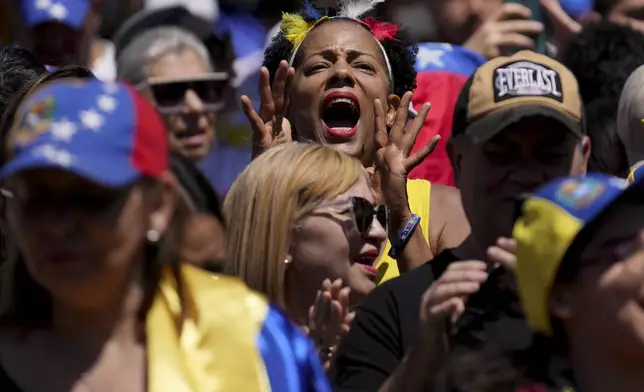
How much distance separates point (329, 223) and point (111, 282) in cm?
139

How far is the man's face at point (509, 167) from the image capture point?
4.31 m

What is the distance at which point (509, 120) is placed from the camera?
4324mm

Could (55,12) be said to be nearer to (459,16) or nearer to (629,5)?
(459,16)

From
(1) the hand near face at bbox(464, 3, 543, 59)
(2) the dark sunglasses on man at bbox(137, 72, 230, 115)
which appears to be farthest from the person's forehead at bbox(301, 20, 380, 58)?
(1) the hand near face at bbox(464, 3, 543, 59)

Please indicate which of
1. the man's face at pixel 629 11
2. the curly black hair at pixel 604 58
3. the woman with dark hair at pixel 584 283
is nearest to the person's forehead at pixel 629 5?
the man's face at pixel 629 11

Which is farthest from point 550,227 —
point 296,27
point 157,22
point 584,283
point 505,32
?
point 157,22

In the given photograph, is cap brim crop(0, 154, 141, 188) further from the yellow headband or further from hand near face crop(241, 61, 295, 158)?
the yellow headband

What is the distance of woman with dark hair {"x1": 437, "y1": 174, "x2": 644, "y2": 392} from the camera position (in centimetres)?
330

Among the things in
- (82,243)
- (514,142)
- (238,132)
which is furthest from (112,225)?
(238,132)

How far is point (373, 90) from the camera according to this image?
5.84 meters

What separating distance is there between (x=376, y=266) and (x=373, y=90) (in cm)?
85

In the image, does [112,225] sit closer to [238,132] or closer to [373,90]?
[373,90]

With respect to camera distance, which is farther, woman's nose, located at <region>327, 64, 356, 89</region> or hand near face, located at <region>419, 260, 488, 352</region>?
woman's nose, located at <region>327, 64, 356, 89</region>

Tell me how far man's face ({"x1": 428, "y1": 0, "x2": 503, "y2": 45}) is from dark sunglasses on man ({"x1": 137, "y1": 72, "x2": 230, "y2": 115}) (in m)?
1.46
